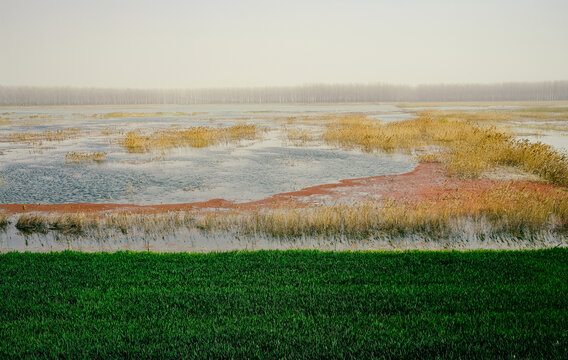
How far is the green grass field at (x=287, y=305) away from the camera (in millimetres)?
5113

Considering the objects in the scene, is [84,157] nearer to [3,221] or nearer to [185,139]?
[185,139]

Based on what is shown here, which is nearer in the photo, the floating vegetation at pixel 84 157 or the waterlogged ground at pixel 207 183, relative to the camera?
the waterlogged ground at pixel 207 183

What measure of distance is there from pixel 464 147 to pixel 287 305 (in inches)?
844

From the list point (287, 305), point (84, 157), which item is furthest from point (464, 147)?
point (84, 157)

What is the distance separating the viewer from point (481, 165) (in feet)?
65.2

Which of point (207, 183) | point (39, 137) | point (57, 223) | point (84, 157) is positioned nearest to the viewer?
point (57, 223)

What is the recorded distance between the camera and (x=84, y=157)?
974 inches

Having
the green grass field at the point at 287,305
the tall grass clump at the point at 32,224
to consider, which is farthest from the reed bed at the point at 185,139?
the green grass field at the point at 287,305

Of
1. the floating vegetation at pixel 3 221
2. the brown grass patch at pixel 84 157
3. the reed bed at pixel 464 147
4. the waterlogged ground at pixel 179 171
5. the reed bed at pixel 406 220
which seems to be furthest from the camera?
the brown grass patch at pixel 84 157

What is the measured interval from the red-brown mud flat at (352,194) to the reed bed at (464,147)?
178cm

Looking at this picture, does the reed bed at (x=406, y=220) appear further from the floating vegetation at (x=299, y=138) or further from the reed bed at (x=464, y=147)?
the floating vegetation at (x=299, y=138)

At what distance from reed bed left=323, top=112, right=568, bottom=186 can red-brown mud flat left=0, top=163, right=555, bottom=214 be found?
178 cm

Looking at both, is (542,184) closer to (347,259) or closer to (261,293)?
(347,259)

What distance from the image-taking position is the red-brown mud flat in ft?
46.4
